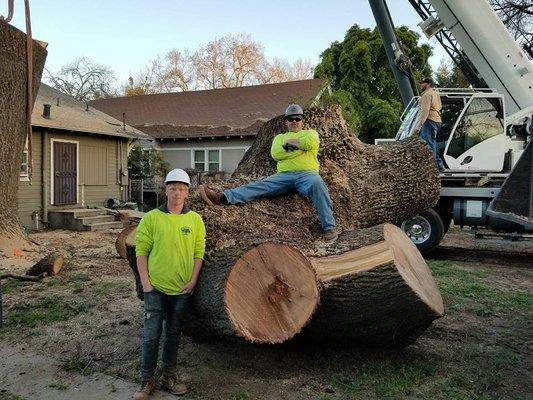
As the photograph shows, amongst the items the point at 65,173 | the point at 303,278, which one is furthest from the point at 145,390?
the point at 65,173

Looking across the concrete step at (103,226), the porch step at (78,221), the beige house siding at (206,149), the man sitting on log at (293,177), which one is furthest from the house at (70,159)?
the man sitting on log at (293,177)

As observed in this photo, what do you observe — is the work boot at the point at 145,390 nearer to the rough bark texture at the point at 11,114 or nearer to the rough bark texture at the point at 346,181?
the rough bark texture at the point at 346,181

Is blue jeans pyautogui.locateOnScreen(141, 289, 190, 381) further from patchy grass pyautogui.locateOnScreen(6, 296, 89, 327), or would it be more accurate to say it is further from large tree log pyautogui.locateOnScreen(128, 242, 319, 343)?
patchy grass pyautogui.locateOnScreen(6, 296, 89, 327)

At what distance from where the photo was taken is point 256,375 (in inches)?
161

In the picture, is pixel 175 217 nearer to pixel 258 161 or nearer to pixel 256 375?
pixel 256 375

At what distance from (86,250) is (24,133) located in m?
2.97

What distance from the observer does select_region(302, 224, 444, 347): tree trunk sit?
3873 millimetres

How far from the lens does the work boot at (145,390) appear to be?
364cm

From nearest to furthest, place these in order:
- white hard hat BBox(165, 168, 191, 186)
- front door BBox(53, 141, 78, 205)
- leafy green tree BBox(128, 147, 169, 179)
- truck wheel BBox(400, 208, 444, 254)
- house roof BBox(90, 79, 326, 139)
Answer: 1. white hard hat BBox(165, 168, 191, 186)
2. truck wheel BBox(400, 208, 444, 254)
3. front door BBox(53, 141, 78, 205)
4. leafy green tree BBox(128, 147, 169, 179)
5. house roof BBox(90, 79, 326, 139)

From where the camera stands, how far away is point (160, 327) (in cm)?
373

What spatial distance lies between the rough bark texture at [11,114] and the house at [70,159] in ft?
14.5

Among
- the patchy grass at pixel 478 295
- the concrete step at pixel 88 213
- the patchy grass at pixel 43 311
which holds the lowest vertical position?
the patchy grass at pixel 43 311

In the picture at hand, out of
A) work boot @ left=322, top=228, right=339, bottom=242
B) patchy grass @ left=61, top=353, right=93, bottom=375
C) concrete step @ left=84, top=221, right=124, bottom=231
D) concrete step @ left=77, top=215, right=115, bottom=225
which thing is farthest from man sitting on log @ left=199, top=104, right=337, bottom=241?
concrete step @ left=77, top=215, right=115, bottom=225

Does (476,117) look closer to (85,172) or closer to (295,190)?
(295,190)
